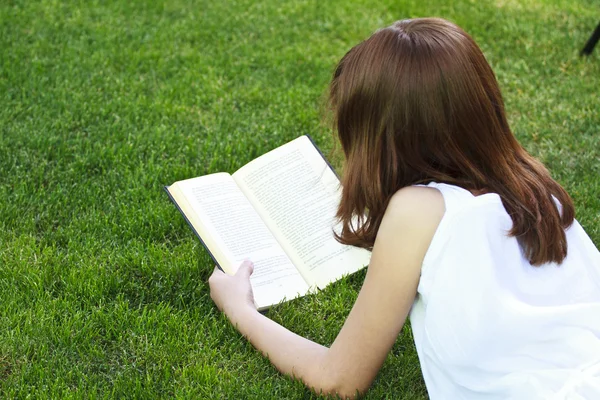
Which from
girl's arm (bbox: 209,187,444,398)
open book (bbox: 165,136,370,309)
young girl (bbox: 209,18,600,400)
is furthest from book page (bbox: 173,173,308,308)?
young girl (bbox: 209,18,600,400)

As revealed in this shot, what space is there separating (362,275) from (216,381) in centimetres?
67

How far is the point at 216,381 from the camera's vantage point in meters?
2.10

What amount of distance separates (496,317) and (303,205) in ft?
3.28

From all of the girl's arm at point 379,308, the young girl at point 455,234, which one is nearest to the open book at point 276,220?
the girl's arm at point 379,308

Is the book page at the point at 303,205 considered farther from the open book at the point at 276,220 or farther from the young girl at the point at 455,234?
the young girl at the point at 455,234

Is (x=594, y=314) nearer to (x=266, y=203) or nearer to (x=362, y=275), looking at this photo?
(x=362, y=275)

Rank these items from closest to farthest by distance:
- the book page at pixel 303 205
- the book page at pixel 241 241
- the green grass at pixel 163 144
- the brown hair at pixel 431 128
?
the brown hair at pixel 431 128, the green grass at pixel 163 144, the book page at pixel 241 241, the book page at pixel 303 205

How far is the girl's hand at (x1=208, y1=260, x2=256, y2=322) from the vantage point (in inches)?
88.2

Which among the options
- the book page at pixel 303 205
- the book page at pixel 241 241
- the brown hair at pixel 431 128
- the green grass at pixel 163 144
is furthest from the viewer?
the book page at pixel 303 205

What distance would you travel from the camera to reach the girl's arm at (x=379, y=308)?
168 cm

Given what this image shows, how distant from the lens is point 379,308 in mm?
1740

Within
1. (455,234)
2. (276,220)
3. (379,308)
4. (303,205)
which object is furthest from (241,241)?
(455,234)

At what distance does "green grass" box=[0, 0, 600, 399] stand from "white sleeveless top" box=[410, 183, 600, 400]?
46 cm

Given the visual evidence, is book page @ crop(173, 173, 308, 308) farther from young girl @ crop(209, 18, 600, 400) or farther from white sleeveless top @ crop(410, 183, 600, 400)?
white sleeveless top @ crop(410, 183, 600, 400)
